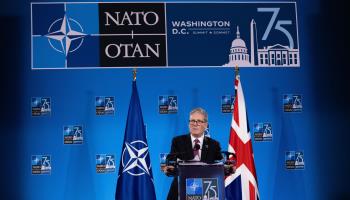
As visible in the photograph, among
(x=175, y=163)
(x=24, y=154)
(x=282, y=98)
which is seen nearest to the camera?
(x=175, y=163)

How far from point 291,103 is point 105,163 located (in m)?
2.27

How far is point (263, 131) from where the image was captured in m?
5.61

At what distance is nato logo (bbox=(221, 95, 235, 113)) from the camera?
561 centimetres

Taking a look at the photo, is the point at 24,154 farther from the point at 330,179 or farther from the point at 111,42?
the point at 330,179

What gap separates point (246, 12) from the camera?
19.0 ft

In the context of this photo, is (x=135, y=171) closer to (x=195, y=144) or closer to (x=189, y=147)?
(x=189, y=147)

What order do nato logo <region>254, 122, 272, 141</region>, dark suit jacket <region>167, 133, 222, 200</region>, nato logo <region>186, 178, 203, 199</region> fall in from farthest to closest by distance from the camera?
1. nato logo <region>254, 122, 272, 141</region>
2. dark suit jacket <region>167, 133, 222, 200</region>
3. nato logo <region>186, 178, 203, 199</region>

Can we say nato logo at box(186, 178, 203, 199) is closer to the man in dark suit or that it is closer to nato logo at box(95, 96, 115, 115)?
the man in dark suit

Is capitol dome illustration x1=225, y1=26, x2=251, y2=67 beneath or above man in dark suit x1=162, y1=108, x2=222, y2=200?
above

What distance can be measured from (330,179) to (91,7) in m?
3.44

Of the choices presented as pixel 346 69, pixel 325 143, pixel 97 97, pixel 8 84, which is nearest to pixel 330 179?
pixel 325 143

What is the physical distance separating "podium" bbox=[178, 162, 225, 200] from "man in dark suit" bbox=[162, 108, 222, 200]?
0.76 metres

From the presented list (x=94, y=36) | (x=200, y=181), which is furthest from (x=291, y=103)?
(x=200, y=181)

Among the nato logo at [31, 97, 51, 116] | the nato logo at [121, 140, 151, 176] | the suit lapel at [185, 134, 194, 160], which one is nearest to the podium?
the suit lapel at [185, 134, 194, 160]
